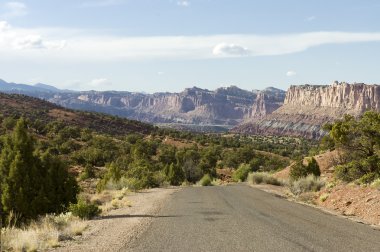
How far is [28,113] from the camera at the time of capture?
115 metres

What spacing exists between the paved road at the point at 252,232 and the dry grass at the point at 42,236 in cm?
223

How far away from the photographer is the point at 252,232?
13.7 metres

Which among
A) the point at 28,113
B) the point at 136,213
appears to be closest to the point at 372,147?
the point at 136,213

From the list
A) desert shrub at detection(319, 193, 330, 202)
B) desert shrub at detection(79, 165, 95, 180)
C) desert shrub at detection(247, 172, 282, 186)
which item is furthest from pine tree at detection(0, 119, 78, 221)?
desert shrub at detection(79, 165, 95, 180)

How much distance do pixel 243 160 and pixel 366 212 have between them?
6450 cm

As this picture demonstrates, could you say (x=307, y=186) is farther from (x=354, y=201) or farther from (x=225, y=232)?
(x=225, y=232)

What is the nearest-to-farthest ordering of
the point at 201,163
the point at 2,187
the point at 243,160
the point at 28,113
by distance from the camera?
the point at 2,187
the point at 201,163
the point at 243,160
the point at 28,113

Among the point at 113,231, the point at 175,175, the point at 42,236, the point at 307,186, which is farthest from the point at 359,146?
the point at 175,175

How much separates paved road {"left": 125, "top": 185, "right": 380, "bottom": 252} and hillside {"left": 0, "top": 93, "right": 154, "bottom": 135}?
97753 mm

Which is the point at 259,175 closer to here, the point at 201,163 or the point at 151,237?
the point at 201,163

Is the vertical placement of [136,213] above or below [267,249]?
below

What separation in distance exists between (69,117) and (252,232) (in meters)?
115

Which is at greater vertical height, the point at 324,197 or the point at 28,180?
the point at 28,180

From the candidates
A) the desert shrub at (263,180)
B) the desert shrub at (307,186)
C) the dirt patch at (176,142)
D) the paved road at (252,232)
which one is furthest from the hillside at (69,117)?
the paved road at (252,232)
